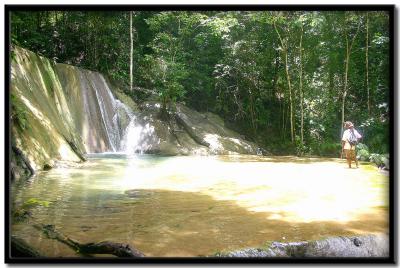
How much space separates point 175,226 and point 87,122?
7000 millimetres

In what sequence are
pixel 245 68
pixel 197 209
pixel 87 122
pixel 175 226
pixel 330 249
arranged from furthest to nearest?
pixel 245 68
pixel 87 122
pixel 197 209
pixel 175 226
pixel 330 249

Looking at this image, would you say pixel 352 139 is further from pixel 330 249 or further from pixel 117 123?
pixel 117 123

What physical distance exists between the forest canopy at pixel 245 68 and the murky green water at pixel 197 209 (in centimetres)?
427

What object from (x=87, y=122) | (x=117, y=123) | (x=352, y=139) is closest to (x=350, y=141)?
(x=352, y=139)

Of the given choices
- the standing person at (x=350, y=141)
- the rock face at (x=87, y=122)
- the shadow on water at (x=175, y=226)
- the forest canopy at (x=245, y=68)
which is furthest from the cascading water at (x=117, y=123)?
the shadow on water at (x=175, y=226)

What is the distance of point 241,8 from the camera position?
3693 millimetres

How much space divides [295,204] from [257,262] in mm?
1433

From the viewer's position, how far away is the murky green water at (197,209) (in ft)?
10.8

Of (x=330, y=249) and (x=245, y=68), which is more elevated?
(x=245, y=68)

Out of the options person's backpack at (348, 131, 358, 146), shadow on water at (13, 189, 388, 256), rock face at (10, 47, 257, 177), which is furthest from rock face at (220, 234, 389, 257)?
person's backpack at (348, 131, 358, 146)

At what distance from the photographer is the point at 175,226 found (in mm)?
3564

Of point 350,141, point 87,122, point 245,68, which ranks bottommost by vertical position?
point 350,141

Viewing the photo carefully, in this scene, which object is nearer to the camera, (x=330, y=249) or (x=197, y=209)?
(x=330, y=249)

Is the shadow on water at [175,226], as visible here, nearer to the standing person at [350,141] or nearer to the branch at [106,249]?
the branch at [106,249]
